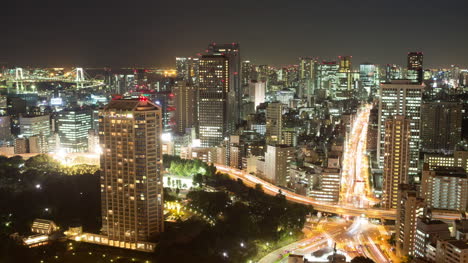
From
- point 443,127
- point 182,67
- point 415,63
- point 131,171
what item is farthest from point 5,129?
point 415,63

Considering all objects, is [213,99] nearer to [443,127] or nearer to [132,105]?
[443,127]

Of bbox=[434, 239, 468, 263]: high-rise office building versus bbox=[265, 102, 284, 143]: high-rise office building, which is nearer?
bbox=[434, 239, 468, 263]: high-rise office building

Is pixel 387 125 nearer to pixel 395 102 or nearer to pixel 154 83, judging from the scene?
pixel 395 102

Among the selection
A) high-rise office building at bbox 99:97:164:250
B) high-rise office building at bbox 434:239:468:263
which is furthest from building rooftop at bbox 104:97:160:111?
high-rise office building at bbox 434:239:468:263

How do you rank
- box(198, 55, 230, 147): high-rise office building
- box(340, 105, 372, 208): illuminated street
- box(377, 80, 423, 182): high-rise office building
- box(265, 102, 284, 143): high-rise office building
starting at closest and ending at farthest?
1. box(340, 105, 372, 208): illuminated street
2. box(377, 80, 423, 182): high-rise office building
3. box(265, 102, 284, 143): high-rise office building
4. box(198, 55, 230, 147): high-rise office building

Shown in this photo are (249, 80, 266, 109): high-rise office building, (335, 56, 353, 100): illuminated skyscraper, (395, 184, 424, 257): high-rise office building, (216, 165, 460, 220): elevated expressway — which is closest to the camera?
(395, 184, 424, 257): high-rise office building

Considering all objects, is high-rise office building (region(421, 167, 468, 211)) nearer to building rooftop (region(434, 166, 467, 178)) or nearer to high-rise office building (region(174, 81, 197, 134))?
building rooftop (region(434, 166, 467, 178))

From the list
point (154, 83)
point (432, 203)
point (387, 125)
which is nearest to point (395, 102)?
point (387, 125)
